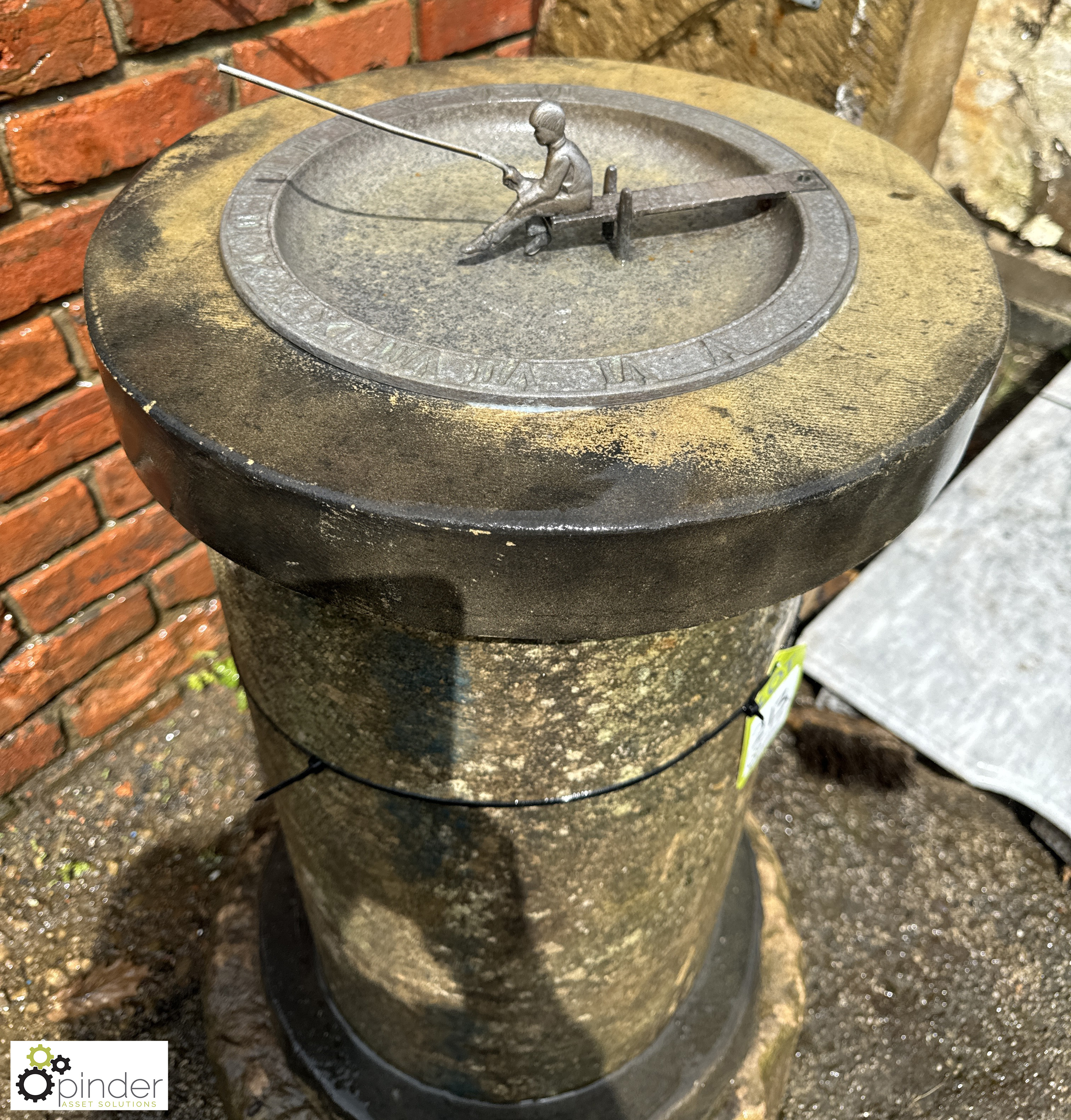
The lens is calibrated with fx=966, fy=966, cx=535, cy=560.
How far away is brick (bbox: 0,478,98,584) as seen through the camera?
1.82 meters

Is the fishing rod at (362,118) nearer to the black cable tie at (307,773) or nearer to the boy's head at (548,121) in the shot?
the boy's head at (548,121)

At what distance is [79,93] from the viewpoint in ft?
5.16

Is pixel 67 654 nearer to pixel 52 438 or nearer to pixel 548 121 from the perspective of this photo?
pixel 52 438

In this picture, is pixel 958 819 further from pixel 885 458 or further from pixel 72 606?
pixel 72 606

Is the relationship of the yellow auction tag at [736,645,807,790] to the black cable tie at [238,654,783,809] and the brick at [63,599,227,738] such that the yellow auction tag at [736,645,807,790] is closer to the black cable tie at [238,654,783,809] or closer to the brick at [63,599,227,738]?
the black cable tie at [238,654,783,809]

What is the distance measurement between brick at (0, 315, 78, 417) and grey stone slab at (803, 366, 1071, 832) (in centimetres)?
172

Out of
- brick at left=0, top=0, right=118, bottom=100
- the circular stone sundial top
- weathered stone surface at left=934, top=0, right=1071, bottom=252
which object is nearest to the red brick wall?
brick at left=0, top=0, right=118, bottom=100

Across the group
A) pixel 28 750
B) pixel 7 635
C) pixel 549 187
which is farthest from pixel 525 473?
pixel 28 750

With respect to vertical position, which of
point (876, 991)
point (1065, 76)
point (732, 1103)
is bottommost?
point (876, 991)

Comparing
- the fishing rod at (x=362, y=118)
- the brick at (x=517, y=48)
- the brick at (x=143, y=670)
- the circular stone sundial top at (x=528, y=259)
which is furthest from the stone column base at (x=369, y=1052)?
the brick at (x=517, y=48)

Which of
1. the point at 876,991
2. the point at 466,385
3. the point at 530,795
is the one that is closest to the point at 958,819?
the point at 876,991

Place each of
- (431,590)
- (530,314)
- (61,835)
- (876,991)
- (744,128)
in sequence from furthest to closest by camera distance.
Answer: (61,835), (876,991), (744,128), (530,314), (431,590)

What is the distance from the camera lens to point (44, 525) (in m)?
1.88

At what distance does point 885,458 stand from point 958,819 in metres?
1.71
